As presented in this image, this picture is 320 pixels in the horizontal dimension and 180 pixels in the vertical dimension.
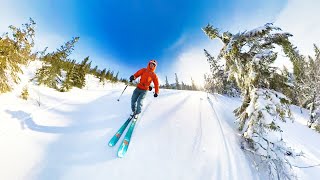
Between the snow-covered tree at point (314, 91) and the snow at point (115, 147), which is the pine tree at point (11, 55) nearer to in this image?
the snow at point (115, 147)

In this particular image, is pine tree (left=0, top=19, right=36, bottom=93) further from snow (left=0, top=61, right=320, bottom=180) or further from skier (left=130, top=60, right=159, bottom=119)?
skier (left=130, top=60, right=159, bottom=119)

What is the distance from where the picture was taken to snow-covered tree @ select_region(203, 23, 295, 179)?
717cm

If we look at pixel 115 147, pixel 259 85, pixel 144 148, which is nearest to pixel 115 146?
pixel 115 147

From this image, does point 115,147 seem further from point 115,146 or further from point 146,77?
point 146,77

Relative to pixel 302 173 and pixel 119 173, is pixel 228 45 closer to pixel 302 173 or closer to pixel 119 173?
pixel 302 173

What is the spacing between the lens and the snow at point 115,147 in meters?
5.77

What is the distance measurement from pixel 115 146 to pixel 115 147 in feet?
0.20

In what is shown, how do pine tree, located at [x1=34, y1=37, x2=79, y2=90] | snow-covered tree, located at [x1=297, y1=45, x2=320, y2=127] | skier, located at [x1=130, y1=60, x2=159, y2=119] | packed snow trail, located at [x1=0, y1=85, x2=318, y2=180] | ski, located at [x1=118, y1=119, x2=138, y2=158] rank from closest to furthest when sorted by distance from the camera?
1. packed snow trail, located at [x1=0, y1=85, x2=318, y2=180]
2. ski, located at [x1=118, y1=119, x2=138, y2=158]
3. skier, located at [x1=130, y1=60, x2=159, y2=119]
4. pine tree, located at [x1=34, y1=37, x2=79, y2=90]
5. snow-covered tree, located at [x1=297, y1=45, x2=320, y2=127]

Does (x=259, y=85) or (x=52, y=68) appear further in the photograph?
(x=52, y=68)

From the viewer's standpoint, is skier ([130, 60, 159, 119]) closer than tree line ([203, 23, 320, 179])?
No

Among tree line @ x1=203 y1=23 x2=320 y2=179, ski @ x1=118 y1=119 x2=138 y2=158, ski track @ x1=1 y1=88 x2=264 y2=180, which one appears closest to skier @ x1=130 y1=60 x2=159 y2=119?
ski track @ x1=1 y1=88 x2=264 y2=180

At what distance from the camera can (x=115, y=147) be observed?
6.93 m

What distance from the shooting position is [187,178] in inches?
226

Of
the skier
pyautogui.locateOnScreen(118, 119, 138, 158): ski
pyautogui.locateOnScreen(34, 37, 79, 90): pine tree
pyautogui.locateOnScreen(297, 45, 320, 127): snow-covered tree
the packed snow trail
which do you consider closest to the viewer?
the packed snow trail
